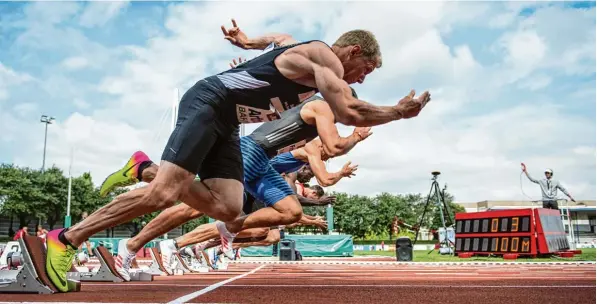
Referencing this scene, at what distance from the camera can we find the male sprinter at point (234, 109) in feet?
10.7

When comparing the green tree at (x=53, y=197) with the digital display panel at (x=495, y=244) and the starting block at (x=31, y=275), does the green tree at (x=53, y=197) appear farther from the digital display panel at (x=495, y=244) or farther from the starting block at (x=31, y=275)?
the starting block at (x=31, y=275)

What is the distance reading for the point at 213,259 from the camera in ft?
27.0

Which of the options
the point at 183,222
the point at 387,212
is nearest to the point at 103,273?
the point at 183,222

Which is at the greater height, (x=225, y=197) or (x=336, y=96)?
(x=336, y=96)

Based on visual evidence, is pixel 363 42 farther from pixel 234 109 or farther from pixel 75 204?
pixel 75 204

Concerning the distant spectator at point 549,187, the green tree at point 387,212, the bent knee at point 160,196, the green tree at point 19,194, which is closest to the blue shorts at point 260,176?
the bent knee at point 160,196

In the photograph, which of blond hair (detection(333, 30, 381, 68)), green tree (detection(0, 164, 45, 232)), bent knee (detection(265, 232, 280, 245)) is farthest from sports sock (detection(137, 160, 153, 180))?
green tree (detection(0, 164, 45, 232))

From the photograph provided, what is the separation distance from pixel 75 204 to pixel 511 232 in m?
49.8

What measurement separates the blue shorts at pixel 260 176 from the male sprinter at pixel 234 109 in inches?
63.5

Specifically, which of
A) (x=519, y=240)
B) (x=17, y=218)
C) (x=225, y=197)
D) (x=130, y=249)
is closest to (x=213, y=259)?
(x=130, y=249)

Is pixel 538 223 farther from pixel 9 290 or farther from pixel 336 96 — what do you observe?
pixel 9 290

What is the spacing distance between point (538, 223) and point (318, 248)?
10341mm

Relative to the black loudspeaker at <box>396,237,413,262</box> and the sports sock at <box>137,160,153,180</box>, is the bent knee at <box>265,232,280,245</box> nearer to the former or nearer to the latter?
the sports sock at <box>137,160,153,180</box>

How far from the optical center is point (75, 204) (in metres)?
54.0
